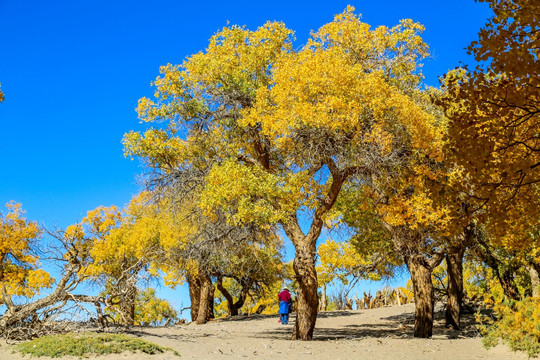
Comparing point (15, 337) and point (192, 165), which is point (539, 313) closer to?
point (192, 165)

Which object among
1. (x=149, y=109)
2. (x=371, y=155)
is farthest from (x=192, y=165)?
(x=371, y=155)

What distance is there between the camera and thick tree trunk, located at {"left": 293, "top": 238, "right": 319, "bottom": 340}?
48.0 ft

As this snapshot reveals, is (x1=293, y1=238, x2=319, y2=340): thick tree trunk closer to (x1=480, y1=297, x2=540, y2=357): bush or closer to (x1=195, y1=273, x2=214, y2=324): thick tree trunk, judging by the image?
(x1=480, y1=297, x2=540, y2=357): bush

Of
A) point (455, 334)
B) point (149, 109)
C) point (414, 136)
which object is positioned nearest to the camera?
point (414, 136)

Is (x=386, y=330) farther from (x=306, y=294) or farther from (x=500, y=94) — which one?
(x=500, y=94)

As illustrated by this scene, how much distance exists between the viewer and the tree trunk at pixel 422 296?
50.4ft

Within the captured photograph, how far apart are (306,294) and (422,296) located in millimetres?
3814

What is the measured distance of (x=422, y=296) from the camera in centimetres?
1549

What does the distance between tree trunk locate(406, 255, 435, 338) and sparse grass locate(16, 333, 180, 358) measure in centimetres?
829

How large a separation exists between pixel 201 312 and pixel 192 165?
1110 cm

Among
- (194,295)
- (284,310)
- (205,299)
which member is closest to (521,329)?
(284,310)

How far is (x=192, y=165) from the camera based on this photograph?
612 inches

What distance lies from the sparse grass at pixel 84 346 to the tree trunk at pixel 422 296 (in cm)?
829

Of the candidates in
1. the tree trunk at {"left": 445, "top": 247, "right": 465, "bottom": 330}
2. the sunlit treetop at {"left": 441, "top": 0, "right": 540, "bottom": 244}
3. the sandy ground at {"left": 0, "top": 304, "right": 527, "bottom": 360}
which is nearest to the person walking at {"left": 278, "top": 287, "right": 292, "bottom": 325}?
the sandy ground at {"left": 0, "top": 304, "right": 527, "bottom": 360}
